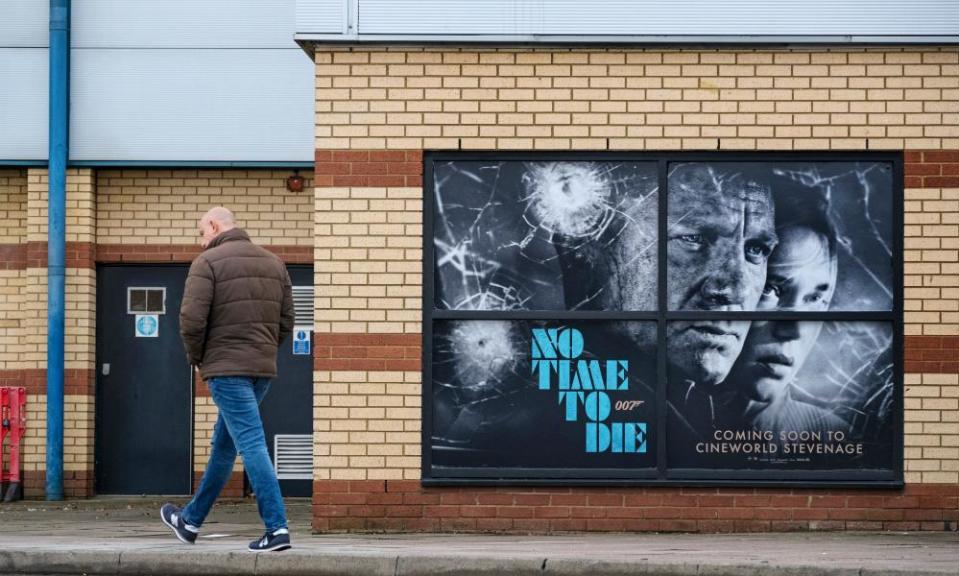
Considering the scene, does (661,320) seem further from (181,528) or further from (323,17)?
(181,528)

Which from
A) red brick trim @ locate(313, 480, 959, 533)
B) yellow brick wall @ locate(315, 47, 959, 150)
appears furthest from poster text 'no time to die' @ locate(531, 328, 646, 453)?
yellow brick wall @ locate(315, 47, 959, 150)

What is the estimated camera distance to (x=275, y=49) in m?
14.6

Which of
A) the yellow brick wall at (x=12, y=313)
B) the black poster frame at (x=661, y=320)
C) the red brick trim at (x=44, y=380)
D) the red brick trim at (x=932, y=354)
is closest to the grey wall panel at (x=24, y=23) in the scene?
the yellow brick wall at (x=12, y=313)

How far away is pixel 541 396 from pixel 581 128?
1773mm

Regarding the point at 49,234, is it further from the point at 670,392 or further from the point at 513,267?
the point at 670,392

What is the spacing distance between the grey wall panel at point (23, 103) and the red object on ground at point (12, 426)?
2.15 meters

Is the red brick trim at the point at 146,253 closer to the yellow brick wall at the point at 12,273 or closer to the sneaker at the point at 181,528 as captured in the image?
the yellow brick wall at the point at 12,273

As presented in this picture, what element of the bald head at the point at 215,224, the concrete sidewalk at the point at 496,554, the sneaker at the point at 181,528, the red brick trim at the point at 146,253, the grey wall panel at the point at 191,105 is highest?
the grey wall panel at the point at 191,105

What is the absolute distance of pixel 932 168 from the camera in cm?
1055

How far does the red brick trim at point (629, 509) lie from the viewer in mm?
10492

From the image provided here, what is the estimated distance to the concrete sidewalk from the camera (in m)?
8.20

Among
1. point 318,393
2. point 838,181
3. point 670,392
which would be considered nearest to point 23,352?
point 318,393

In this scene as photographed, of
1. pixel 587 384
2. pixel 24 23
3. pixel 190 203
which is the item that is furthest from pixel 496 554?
pixel 24 23

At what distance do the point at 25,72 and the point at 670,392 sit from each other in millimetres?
7281
